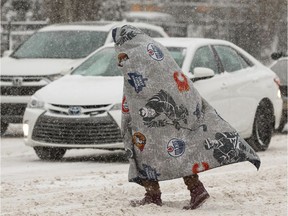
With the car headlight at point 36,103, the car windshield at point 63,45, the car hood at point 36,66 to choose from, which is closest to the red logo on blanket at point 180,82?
the car headlight at point 36,103

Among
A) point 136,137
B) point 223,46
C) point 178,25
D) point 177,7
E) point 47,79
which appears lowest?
point 177,7

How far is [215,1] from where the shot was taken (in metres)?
53.0

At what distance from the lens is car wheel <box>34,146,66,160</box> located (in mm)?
13945

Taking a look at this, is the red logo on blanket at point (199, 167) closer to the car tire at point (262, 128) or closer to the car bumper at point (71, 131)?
the car bumper at point (71, 131)

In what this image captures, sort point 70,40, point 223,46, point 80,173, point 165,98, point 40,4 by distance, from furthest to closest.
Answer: point 40,4 → point 70,40 → point 223,46 → point 80,173 → point 165,98

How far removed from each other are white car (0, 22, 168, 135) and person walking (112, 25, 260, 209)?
7.70 m

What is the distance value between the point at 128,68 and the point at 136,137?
0.52m

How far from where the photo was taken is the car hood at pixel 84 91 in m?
13.4

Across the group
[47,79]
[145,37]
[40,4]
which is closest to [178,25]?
[40,4]

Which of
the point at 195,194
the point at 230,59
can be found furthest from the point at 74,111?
the point at 195,194

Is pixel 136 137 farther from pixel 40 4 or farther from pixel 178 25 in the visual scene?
pixel 40 4

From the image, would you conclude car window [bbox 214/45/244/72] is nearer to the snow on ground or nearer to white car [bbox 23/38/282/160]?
white car [bbox 23/38/282/160]

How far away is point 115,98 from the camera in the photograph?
43.6 ft

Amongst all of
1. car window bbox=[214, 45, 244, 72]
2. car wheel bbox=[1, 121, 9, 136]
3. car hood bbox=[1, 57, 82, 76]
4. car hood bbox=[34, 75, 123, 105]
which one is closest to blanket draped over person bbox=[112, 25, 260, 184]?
car hood bbox=[34, 75, 123, 105]
